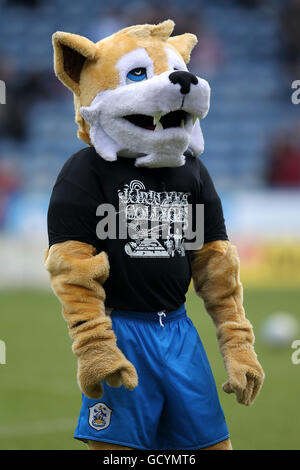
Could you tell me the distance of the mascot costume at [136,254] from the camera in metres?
3.22

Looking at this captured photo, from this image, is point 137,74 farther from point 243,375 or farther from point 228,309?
point 243,375

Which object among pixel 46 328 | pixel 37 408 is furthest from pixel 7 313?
pixel 37 408

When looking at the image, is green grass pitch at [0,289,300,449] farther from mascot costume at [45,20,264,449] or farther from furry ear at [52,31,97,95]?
furry ear at [52,31,97,95]

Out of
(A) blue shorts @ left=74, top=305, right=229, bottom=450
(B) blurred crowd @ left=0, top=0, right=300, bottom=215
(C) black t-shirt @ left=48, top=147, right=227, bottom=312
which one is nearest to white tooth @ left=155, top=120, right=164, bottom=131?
(C) black t-shirt @ left=48, top=147, right=227, bottom=312

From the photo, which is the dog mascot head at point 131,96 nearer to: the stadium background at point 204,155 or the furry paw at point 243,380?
the furry paw at point 243,380

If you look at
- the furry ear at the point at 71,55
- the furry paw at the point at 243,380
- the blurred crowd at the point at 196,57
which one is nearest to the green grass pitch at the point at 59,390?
the furry paw at the point at 243,380

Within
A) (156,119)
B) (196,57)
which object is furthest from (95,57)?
(196,57)

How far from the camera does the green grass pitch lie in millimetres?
5297

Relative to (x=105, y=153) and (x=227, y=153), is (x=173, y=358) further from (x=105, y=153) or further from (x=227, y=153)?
(x=227, y=153)

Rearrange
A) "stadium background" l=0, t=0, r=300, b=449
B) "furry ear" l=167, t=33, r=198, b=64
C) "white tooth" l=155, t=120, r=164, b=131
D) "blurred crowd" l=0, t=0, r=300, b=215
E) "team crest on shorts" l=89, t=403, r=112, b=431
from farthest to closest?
"blurred crowd" l=0, t=0, r=300, b=215 → "stadium background" l=0, t=0, r=300, b=449 → "furry ear" l=167, t=33, r=198, b=64 → "white tooth" l=155, t=120, r=164, b=131 → "team crest on shorts" l=89, t=403, r=112, b=431

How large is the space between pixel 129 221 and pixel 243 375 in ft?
2.26

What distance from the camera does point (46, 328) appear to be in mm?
9461
